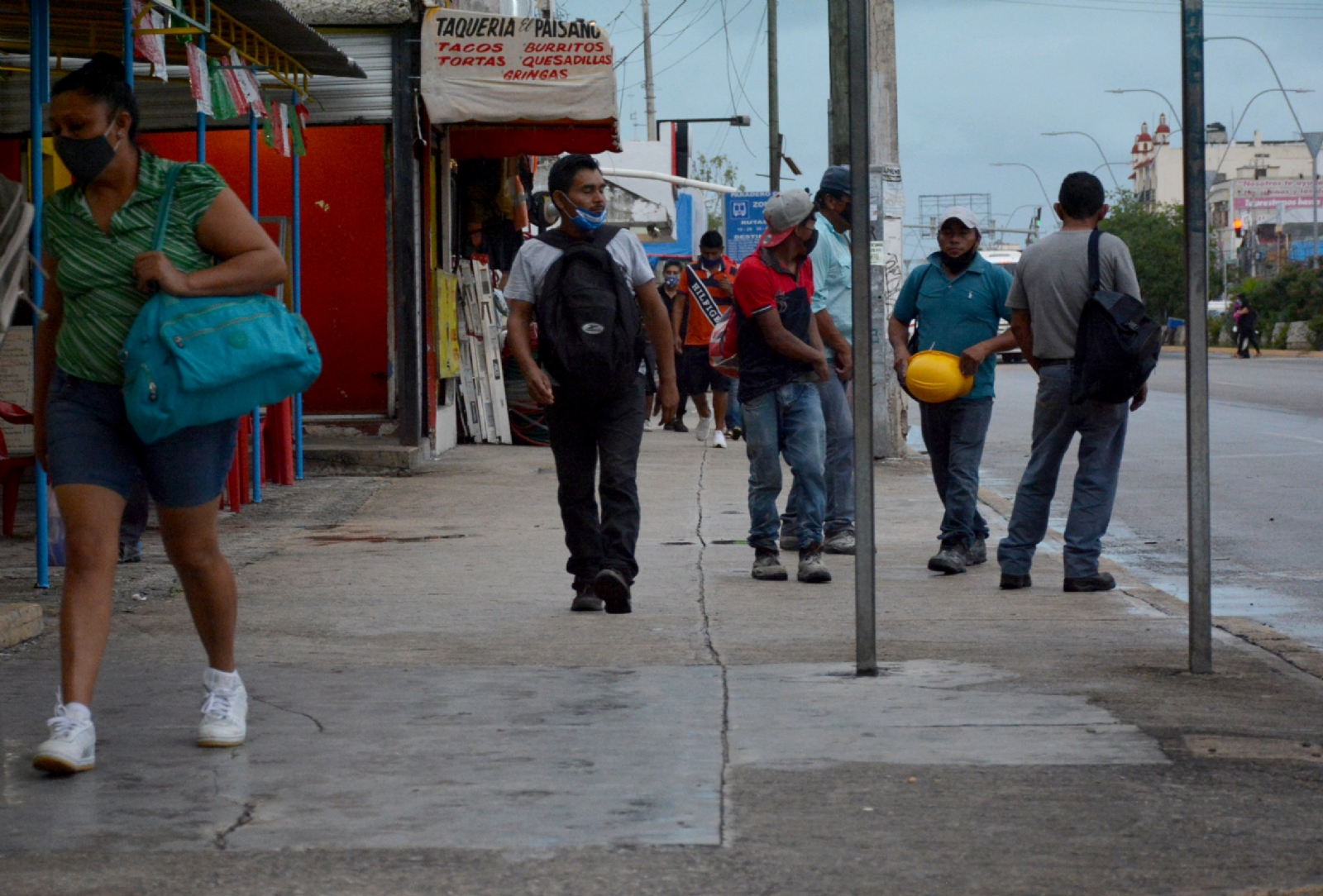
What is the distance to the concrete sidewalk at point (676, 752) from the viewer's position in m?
3.63

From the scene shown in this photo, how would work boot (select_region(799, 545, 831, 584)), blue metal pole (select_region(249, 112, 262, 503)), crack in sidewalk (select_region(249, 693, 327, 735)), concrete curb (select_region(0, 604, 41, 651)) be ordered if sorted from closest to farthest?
crack in sidewalk (select_region(249, 693, 327, 735)) → concrete curb (select_region(0, 604, 41, 651)) → work boot (select_region(799, 545, 831, 584)) → blue metal pole (select_region(249, 112, 262, 503))

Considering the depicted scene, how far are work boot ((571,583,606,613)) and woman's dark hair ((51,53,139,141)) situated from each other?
125 inches

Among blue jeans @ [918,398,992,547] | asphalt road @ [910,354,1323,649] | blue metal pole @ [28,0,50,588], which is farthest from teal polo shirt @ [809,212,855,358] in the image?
blue metal pole @ [28,0,50,588]

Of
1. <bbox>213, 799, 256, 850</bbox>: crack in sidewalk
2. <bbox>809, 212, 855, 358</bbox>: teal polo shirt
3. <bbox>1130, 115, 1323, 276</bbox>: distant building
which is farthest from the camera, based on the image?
<bbox>1130, 115, 1323, 276</bbox>: distant building

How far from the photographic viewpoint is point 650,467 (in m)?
14.5

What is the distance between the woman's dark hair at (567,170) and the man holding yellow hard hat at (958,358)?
2090 millimetres

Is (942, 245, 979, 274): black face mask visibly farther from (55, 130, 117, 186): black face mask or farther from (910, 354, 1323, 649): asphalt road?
(55, 130, 117, 186): black face mask

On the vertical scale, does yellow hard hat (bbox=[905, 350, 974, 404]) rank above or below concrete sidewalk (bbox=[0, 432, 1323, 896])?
above

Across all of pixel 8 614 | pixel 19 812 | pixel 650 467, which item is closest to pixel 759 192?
pixel 650 467

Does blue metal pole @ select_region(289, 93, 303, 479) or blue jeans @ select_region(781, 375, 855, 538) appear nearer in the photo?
blue jeans @ select_region(781, 375, 855, 538)

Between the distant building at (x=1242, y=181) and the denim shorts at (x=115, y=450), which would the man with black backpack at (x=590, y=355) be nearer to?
the denim shorts at (x=115, y=450)

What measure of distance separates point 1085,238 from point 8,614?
4736 mm

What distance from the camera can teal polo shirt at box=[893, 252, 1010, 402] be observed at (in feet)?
27.7

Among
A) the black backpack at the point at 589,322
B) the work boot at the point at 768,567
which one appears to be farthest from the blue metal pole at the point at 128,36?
the work boot at the point at 768,567
